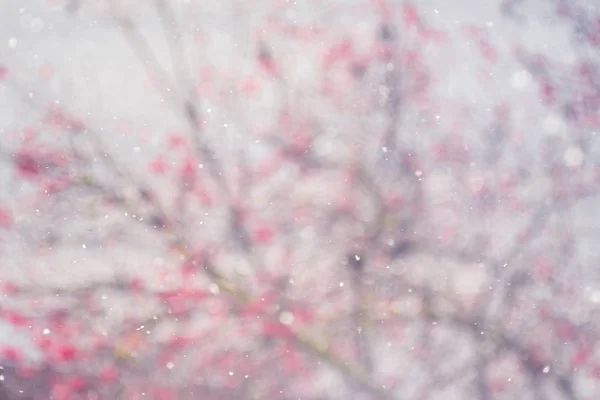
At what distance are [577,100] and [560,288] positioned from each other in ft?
3.62

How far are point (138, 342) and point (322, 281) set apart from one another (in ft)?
3.45

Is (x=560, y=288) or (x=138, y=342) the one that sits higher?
(x=138, y=342)

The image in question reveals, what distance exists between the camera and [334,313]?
2961mm

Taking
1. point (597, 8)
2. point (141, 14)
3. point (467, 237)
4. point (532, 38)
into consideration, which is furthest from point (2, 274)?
point (597, 8)

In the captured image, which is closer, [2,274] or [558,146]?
[2,274]

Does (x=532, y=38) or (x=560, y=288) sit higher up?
(x=532, y=38)

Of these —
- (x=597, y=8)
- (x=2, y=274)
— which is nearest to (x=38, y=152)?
(x=2, y=274)

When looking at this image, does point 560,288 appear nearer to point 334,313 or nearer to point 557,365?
point 557,365

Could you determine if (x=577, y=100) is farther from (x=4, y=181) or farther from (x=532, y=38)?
(x=4, y=181)

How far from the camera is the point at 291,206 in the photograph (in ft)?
9.80

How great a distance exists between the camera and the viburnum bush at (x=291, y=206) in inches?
114

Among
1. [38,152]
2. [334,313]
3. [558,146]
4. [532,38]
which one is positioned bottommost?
[334,313]

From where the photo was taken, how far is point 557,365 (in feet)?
9.76

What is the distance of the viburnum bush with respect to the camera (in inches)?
114
